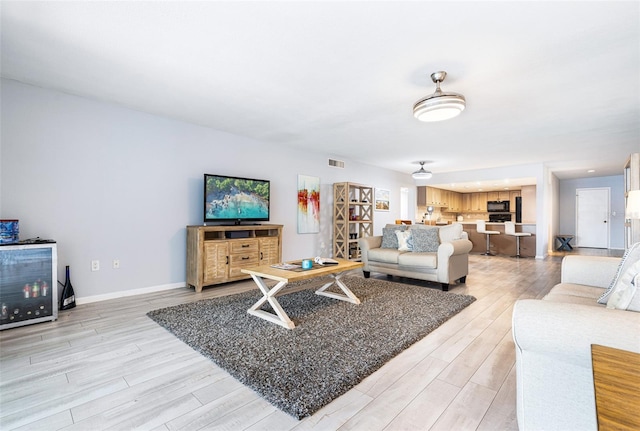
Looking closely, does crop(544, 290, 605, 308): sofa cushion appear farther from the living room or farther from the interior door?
the interior door

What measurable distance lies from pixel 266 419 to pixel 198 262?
2.72 meters

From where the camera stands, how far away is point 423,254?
4172mm

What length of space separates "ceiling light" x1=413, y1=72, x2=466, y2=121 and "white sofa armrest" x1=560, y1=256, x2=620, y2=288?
160 cm

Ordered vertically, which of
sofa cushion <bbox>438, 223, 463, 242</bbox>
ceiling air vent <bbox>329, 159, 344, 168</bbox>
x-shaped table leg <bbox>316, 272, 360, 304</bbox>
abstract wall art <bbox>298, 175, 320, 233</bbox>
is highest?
ceiling air vent <bbox>329, 159, 344, 168</bbox>

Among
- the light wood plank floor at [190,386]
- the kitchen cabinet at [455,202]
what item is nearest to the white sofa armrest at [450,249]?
the light wood plank floor at [190,386]

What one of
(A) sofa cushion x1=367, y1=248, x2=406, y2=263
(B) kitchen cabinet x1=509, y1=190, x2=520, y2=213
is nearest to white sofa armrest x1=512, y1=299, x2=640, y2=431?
(A) sofa cushion x1=367, y1=248, x2=406, y2=263

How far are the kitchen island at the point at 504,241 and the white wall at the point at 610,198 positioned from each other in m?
3.74

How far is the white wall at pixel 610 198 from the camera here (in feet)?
28.9

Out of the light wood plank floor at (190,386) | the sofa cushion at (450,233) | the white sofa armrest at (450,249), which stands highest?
the sofa cushion at (450,233)

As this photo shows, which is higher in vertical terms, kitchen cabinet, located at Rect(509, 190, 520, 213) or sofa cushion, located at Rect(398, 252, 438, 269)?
kitchen cabinet, located at Rect(509, 190, 520, 213)

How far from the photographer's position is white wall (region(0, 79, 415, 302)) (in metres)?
2.94

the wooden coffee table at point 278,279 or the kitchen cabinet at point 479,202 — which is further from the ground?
the kitchen cabinet at point 479,202

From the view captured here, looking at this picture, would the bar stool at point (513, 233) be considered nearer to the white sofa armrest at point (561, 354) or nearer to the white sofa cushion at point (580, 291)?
the white sofa cushion at point (580, 291)

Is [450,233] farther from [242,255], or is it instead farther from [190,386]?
[190,386]
